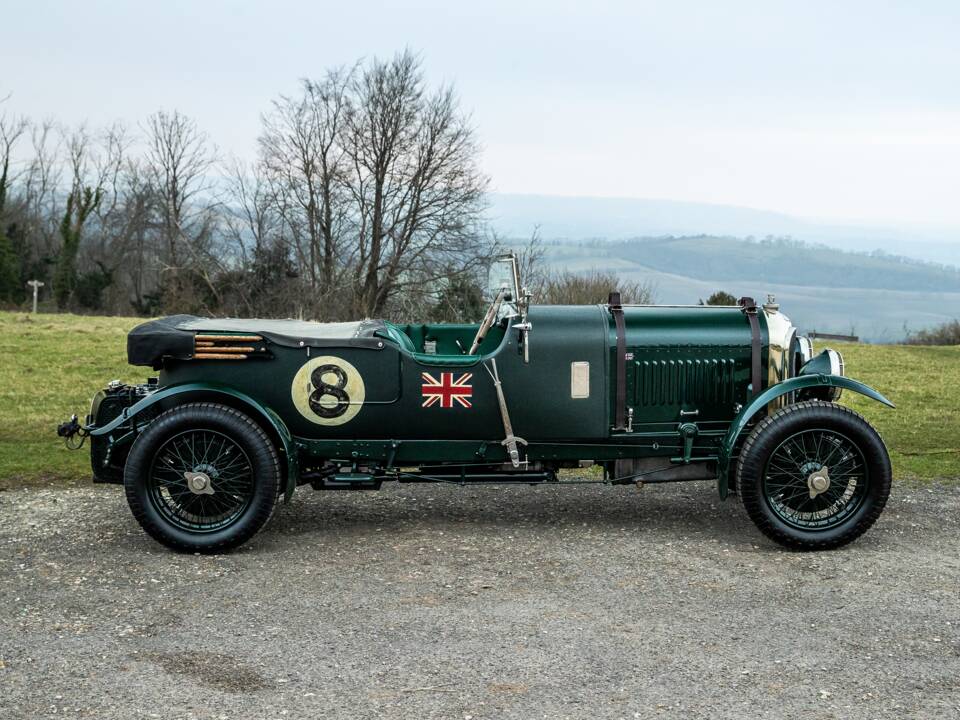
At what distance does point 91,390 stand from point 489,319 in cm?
846

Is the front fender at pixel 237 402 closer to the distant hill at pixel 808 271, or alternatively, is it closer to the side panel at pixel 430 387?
the side panel at pixel 430 387

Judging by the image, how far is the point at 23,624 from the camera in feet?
16.6

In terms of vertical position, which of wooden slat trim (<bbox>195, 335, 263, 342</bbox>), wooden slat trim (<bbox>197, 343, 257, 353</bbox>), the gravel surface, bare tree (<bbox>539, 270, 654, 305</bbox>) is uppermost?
bare tree (<bbox>539, 270, 654, 305</bbox>)

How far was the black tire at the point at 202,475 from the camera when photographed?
6.19 m

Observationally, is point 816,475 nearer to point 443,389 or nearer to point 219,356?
point 443,389

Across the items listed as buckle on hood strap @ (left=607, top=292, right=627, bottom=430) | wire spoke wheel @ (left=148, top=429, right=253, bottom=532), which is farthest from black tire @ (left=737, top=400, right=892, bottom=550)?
wire spoke wheel @ (left=148, top=429, right=253, bottom=532)

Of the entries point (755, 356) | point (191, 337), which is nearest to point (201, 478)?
point (191, 337)

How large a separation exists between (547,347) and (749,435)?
1363 millimetres

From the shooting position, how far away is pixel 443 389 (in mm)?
6457

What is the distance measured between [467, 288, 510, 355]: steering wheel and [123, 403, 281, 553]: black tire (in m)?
1.67

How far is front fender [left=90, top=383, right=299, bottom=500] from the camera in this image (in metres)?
6.28

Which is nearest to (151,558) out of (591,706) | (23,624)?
(23,624)

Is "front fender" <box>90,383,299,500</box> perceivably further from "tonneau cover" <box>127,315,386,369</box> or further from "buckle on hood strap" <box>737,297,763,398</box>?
"buckle on hood strap" <box>737,297,763,398</box>

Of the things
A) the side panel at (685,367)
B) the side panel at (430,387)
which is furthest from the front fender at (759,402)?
the side panel at (430,387)
